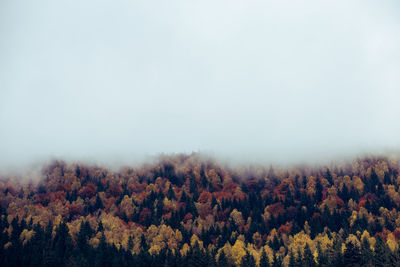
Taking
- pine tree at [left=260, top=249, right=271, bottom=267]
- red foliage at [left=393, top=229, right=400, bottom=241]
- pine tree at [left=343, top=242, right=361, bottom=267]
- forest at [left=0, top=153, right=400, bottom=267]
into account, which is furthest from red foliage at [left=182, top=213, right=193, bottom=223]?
pine tree at [left=343, top=242, right=361, bottom=267]

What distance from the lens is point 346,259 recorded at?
109375 millimetres

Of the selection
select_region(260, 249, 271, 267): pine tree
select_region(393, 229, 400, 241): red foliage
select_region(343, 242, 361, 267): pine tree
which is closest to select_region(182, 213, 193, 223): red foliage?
select_region(260, 249, 271, 267): pine tree

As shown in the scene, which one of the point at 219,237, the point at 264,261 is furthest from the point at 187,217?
the point at 264,261

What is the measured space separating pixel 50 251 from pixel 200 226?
72970 mm

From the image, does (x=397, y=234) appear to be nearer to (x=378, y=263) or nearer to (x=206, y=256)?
(x=378, y=263)

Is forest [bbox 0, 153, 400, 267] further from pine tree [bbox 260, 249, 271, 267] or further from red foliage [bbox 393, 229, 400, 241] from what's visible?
pine tree [bbox 260, 249, 271, 267]

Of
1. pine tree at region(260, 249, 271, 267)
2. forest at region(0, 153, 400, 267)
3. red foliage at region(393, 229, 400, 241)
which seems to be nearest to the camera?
pine tree at region(260, 249, 271, 267)

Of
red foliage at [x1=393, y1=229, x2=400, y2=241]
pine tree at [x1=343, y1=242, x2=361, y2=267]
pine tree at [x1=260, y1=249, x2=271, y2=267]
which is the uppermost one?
pine tree at [x1=343, y1=242, x2=361, y2=267]

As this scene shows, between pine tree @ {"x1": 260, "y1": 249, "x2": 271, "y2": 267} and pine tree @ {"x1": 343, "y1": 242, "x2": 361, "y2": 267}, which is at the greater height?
pine tree @ {"x1": 343, "y1": 242, "x2": 361, "y2": 267}

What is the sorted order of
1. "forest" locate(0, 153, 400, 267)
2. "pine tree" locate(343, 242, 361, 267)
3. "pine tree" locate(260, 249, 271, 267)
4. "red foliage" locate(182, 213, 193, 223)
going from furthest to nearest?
1. "red foliage" locate(182, 213, 193, 223)
2. "forest" locate(0, 153, 400, 267)
3. "pine tree" locate(260, 249, 271, 267)
4. "pine tree" locate(343, 242, 361, 267)

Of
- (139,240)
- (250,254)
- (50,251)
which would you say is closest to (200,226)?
(139,240)

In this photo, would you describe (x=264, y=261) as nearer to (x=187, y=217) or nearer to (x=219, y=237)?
(x=219, y=237)

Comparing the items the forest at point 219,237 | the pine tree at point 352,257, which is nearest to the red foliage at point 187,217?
the forest at point 219,237

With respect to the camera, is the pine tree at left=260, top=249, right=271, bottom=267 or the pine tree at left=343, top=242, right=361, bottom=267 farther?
the pine tree at left=260, top=249, right=271, bottom=267
